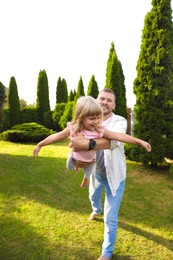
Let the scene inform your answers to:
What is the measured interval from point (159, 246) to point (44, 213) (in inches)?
92.2

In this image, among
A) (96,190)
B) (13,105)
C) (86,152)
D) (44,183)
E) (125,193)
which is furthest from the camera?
(13,105)

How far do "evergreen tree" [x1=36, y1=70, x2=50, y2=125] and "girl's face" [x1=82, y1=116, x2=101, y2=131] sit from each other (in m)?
20.8

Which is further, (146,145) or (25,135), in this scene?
(25,135)

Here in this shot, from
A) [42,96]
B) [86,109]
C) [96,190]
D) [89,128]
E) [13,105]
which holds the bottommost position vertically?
[96,190]

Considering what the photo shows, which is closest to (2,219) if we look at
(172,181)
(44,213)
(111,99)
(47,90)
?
(44,213)

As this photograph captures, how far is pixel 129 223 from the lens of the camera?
4.68 meters

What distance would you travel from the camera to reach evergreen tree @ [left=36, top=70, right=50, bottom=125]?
23.4m

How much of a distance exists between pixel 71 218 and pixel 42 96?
1981 centimetres

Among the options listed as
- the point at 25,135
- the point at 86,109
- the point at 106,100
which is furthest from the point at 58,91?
the point at 86,109

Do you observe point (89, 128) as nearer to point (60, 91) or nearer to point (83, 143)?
point (83, 143)

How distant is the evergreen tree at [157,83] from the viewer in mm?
7938

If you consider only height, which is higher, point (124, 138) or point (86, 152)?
point (124, 138)

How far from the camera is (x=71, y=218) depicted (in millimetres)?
4828

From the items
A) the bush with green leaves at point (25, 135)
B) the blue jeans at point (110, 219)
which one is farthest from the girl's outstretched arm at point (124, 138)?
the bush with green leaves at point (25, 135)
